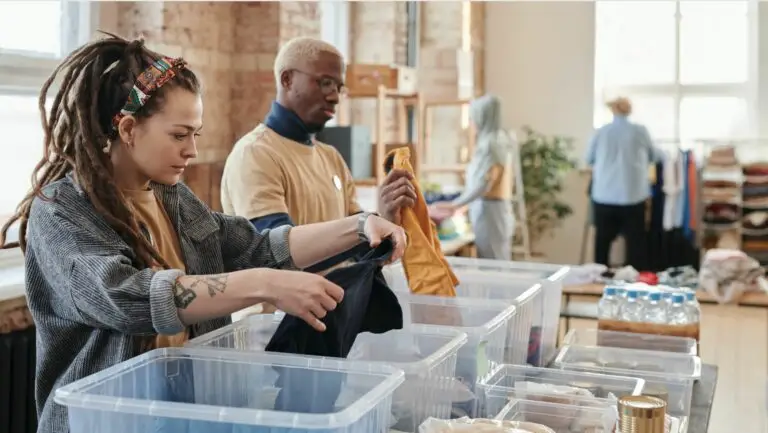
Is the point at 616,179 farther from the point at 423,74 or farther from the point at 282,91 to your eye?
the point at 282,91

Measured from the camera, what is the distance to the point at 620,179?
712 centimetres

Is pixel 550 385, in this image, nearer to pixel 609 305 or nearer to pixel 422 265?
pixel 422 265

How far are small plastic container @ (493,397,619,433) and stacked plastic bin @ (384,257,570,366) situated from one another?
1.22ft

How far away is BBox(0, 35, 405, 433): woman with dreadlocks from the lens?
1.44 m

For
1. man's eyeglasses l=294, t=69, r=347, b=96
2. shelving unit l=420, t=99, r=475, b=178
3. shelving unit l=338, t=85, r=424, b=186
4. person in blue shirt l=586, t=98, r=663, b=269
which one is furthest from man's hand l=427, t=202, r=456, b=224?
man's eyeglasses l=294, t=69, r=347, b=96

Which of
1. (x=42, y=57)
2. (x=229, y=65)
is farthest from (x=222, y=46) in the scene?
(x=42, y=57)

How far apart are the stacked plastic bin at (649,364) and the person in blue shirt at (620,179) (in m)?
4.79

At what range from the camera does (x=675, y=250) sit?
7.96 m

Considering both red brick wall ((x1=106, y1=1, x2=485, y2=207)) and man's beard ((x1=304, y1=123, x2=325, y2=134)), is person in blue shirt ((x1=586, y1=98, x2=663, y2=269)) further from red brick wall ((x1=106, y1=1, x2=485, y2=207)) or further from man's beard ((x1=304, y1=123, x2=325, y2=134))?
man's beard ((x1=304, y1=123, x2=325, y2=134))

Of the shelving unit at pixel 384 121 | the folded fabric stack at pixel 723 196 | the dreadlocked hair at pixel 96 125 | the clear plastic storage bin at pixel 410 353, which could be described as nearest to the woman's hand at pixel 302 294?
the clear plastic storage bin at pixel 410 353

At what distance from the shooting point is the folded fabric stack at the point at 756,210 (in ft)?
25.7

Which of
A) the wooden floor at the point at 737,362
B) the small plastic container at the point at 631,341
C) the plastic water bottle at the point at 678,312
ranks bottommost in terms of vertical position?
the wooden floor at the point at 737,362

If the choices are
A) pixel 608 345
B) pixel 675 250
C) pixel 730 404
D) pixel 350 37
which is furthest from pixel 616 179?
pixel 608 345

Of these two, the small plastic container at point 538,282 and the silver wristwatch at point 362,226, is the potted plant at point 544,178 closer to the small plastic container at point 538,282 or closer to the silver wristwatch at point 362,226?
the small plastic container at point 538,282
